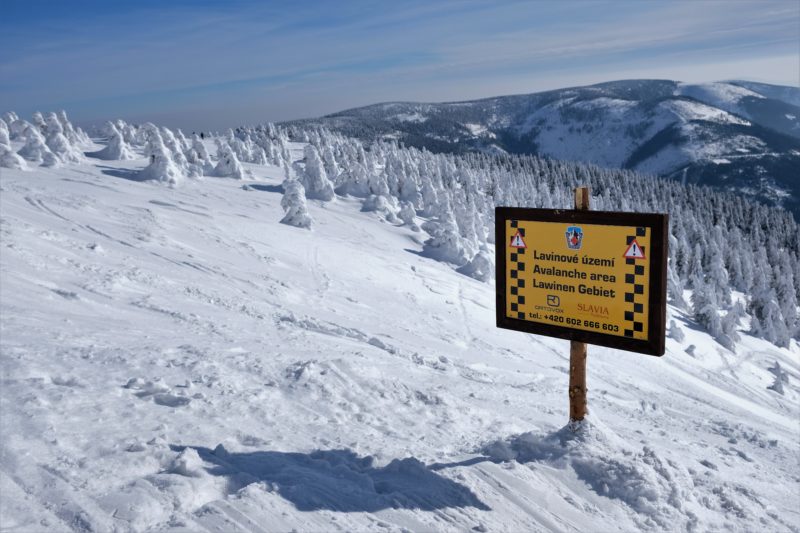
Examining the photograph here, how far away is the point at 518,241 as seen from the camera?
7.00 meters

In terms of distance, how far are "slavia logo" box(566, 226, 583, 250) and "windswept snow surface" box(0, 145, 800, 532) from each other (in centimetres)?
250

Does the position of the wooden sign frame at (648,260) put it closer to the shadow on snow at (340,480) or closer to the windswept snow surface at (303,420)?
the windswept snow surface at (303,420)

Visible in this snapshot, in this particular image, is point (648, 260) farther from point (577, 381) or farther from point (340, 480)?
point (340, 480)

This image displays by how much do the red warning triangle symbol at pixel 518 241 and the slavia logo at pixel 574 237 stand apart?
576 mm

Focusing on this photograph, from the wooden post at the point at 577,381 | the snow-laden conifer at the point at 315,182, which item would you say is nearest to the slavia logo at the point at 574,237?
the wooden post at the point at 577,381

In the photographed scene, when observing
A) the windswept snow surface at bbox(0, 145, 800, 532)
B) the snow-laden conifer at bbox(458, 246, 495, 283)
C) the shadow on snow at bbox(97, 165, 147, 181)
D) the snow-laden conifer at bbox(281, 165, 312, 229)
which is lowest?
the snow-laden conifer at bbox(458, 246, 495, 283)

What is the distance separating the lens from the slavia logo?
6473 mm

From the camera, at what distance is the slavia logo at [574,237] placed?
21.2 ft

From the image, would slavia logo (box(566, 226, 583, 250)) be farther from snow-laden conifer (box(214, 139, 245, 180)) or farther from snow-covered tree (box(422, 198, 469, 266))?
snow-laden conifer (box(214, 139, 245, 180))

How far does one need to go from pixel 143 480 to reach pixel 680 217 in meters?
117

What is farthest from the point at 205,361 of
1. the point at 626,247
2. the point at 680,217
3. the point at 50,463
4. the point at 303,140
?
the point at 303,140

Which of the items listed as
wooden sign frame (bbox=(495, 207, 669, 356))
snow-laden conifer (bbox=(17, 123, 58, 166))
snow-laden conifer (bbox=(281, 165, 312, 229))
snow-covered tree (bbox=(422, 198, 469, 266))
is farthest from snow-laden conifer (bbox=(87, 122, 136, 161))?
wooden sign frame (bbox=(495, 207, 669, 356))

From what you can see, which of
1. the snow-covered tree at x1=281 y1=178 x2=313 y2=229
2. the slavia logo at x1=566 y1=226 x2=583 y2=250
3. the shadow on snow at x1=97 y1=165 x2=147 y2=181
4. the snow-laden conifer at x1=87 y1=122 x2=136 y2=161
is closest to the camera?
the slavia logo at x1=566 y1=226 x2=583 y2=250

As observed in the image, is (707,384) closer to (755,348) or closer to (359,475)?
(359,475)
